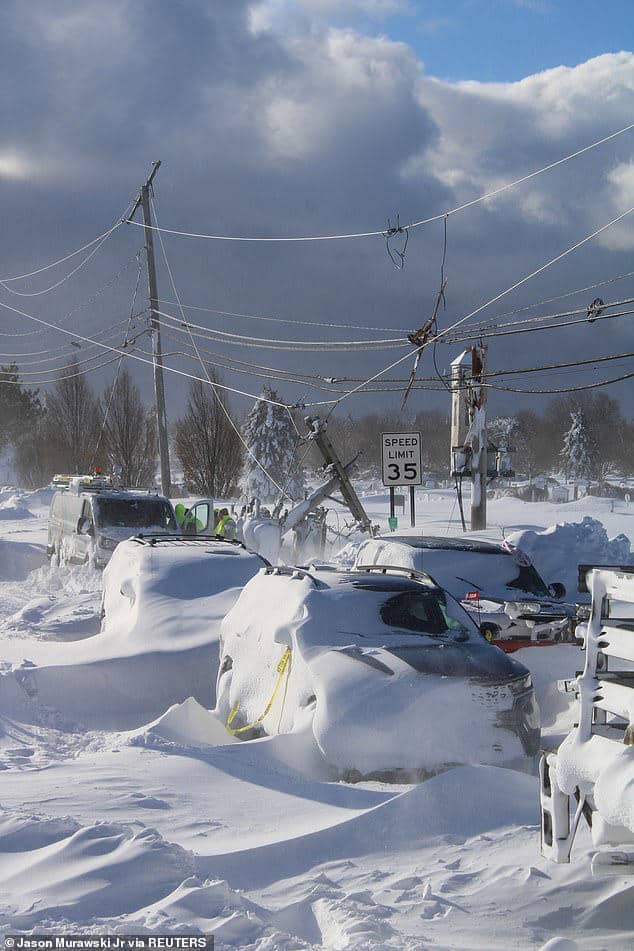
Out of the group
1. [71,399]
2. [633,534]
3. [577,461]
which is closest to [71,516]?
[633,534]

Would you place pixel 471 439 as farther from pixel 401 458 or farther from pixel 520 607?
pixel 520 607

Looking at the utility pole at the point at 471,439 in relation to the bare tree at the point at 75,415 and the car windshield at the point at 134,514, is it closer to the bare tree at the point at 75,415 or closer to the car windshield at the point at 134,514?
the car windshield at the point at 134,514

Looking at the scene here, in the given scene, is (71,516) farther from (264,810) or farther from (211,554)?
(264,810)

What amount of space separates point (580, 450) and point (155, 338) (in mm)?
60839

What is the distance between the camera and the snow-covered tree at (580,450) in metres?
80.1

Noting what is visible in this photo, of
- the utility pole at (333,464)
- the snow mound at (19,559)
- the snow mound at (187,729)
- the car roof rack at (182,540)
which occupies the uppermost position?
the utility pole at (333,464)

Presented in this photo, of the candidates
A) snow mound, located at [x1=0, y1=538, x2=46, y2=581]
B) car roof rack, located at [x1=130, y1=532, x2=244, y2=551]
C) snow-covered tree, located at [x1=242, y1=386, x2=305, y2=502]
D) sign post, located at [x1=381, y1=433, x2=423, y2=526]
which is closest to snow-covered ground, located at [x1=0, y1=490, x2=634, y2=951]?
car roof rack, located at [x1=130, y1=532, x2=244, y2=551]

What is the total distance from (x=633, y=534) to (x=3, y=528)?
24.6 meters

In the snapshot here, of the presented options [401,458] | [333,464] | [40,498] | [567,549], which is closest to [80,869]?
[567,549]

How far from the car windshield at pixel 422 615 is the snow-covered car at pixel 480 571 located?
111 inches

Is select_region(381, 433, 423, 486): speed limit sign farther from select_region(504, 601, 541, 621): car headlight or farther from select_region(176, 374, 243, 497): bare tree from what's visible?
select_region(176, 374, 243, 497): bare tree

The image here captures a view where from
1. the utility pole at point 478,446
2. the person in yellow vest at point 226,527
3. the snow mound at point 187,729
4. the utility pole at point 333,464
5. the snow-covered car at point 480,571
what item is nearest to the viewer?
the snow mound at point 187,729

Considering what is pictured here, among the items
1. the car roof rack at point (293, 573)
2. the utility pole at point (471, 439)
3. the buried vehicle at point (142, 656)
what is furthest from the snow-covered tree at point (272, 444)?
the car roof rack at point (293, 573)

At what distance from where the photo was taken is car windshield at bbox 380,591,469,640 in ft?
22.2
